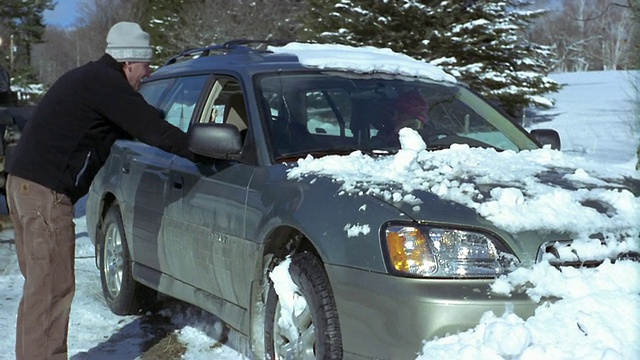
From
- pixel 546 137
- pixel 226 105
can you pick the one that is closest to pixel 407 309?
pixel 226 105

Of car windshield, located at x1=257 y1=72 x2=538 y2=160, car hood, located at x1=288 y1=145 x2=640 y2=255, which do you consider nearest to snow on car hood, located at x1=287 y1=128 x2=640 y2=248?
car hood, located at x1=288 y1=145 x2=640 y2=255

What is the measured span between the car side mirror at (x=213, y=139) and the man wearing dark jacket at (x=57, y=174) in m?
0.22

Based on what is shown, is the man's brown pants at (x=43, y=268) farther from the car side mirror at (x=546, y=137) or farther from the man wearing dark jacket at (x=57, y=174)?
the car side mirror at (x=546, y=137)

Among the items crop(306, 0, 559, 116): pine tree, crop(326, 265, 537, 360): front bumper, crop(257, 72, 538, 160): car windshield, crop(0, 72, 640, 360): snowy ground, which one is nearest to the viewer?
crop(0, 72, 640, 360): snowy ground

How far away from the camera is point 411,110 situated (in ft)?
15.5

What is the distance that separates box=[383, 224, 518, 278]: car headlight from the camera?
318 centimetres

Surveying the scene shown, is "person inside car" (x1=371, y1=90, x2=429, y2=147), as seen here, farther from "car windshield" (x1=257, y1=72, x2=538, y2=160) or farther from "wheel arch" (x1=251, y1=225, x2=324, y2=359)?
"wheel arch" (x1=251, y1=225, x2=324, y2=359)

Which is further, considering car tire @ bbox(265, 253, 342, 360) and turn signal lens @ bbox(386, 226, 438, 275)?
car tire @ bbox(265, 253, 342, 360)


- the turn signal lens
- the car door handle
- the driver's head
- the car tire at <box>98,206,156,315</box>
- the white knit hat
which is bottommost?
the car tire at <box>98,206,156,315</box>

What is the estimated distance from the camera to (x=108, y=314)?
5.93m

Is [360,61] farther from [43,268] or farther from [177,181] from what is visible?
[43,268]

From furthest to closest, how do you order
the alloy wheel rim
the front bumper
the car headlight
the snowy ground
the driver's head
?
the alloy wheel rim, the driver's head, the car headlight, the front bumper, the snowy ground

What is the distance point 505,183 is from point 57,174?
1957 millimetres

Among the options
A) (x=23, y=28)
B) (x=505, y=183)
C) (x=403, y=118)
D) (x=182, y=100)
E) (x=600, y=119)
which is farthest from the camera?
(x=23, y=28)
